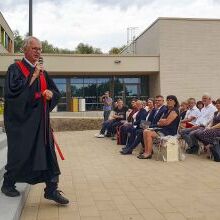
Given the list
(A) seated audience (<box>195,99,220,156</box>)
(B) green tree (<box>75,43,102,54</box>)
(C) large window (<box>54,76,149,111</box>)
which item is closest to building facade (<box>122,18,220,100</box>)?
(C) large window (<box>54,76,149,111</box>)

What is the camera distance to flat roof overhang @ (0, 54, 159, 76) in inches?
1163

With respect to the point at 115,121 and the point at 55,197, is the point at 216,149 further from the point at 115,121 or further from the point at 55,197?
the point at 115,121

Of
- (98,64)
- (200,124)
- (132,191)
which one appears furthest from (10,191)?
(98,64)

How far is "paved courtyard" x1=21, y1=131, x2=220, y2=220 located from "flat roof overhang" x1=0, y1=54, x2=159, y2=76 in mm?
20157

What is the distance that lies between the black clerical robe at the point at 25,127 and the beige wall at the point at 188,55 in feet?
83.8

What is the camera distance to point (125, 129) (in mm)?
12641

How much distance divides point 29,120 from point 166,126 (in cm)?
525

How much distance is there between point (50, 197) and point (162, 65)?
84.3ft

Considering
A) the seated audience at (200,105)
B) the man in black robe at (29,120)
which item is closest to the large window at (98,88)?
the seated audience at (200,105)

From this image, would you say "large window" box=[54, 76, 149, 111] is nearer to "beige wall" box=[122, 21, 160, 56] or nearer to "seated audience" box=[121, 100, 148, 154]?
"beige wall" box=[122, 21, 160, 56]

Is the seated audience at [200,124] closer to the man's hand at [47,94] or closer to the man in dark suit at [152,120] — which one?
the man in dark suit at [152,120]

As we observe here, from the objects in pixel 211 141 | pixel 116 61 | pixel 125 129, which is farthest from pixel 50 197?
pixel 116 61

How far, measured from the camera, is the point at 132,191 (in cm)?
637

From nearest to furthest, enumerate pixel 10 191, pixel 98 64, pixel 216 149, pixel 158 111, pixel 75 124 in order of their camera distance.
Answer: pixel 10 191, pixel 216 149, pixel 158 111, pixel 75 124, pixel 98 64
